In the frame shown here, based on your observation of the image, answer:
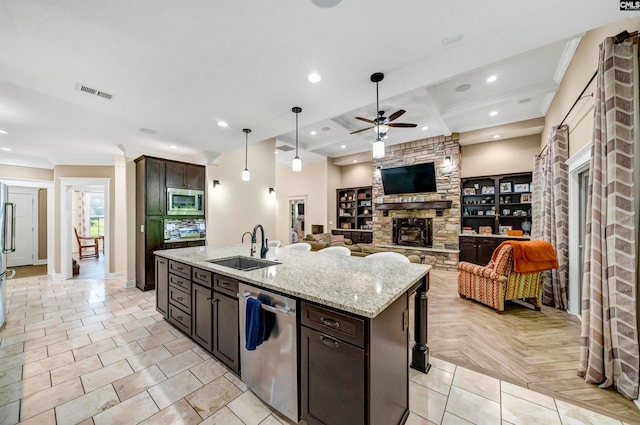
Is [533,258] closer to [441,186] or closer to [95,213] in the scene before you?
[441,186]

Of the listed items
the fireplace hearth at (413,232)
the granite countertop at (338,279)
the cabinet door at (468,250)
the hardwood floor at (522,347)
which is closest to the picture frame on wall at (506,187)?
the cabinet door at (468,250)

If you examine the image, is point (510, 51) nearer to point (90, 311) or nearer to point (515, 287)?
point (515, 287)

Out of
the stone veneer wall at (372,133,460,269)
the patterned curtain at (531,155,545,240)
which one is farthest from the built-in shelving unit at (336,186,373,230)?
the patterned curtain at (531,155,545,240)

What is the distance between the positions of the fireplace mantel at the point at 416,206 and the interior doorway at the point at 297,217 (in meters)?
3.13

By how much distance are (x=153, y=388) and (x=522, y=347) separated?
3.50 metres

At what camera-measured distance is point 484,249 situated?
595 centimetres

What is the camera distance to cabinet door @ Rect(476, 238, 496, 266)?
231 inches

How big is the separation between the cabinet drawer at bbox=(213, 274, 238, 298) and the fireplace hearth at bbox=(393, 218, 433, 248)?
5.86 meters

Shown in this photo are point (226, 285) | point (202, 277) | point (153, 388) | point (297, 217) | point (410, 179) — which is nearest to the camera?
point (153, 388)

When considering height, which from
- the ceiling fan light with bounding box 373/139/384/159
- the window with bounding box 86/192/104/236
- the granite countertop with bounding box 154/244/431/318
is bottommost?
the granite countertop with bounding box 154/244/431/318

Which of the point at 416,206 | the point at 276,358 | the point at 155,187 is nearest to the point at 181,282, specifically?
the point at 276,358

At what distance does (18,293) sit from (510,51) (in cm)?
796

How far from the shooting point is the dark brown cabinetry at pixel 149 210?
460cm

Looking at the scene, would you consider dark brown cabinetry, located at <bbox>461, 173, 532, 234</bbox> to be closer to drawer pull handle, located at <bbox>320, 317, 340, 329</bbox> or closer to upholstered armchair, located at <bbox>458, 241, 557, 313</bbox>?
upholstered armchair, located at <bbox>458, 241, 557, 313</bbox>
